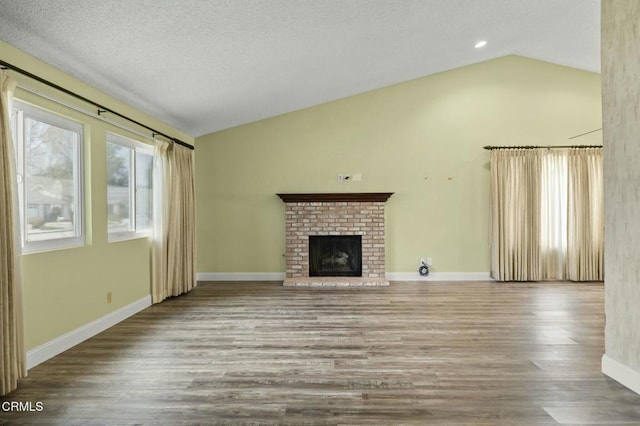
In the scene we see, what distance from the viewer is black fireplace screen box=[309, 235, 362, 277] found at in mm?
6230

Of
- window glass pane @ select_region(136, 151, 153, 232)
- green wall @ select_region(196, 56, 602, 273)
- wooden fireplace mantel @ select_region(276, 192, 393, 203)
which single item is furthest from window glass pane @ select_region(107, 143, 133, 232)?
wooden fireplace mantel @ select_region(276, 192, 393, 203)

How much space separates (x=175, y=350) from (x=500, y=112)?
6109 millimetres

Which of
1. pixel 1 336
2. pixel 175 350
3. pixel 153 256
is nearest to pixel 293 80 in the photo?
pixel 153 256

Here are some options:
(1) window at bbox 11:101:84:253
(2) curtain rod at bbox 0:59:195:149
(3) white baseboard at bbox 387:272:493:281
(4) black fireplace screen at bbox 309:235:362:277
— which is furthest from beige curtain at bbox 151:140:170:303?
(3) white baseboard at bbox 387:272:493:281

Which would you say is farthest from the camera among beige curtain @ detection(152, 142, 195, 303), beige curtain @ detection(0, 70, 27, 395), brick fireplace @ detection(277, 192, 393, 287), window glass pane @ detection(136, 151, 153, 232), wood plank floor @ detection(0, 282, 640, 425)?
brick fireplace @ detection(277, 192, 393, 287)

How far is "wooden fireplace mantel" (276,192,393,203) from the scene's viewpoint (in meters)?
6.07

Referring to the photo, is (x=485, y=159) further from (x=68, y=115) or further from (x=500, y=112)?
(x=68, y=115)

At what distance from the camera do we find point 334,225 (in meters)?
6.18

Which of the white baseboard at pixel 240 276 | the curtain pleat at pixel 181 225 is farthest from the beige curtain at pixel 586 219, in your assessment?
the curtain pleat at pixel 181 225

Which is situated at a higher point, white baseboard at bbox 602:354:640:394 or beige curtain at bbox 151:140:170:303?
beige curtain at bbox 151:140:170:303

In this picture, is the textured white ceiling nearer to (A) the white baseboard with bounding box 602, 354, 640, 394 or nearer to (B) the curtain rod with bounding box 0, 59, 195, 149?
(B) the curtain rod with bounding box 0, 59, 195, 149

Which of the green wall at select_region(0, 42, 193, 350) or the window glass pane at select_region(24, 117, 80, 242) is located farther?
the window glass pane at select_region(24, 117, 80, 242)

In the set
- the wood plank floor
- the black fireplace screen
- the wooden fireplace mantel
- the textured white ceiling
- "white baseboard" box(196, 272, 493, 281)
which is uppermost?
the textured white ceiling

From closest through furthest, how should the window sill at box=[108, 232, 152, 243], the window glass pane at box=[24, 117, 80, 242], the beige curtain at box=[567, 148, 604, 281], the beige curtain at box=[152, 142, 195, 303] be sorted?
the window glass pane at box=[24, 117, 80, 242] → the window sill at box=[108, 232, 152, 243] → the beige curtain at box=[152, 142, 195, 303] → the beige curtain at box=[567, 148, 604, 281]
